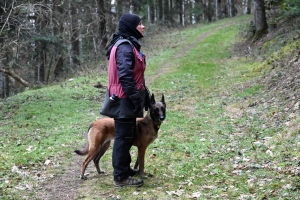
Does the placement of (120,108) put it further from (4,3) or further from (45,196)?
(4,3)

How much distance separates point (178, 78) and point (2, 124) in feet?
27.3

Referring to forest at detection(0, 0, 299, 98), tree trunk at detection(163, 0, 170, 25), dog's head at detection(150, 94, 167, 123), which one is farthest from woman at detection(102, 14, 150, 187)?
tree trunk at detection(163, 0, 170, 25)

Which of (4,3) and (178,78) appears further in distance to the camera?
(178,78)

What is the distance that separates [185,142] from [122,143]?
9.53 feet

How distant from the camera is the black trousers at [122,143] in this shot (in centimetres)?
530

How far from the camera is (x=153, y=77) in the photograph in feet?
55.4

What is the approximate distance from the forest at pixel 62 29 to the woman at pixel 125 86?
24.2ft

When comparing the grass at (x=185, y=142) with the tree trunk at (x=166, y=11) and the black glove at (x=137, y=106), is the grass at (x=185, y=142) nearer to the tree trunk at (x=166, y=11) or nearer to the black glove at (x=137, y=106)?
the black glove at (x=137, y=106)

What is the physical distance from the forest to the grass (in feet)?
8.97

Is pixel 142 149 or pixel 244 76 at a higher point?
pixel 244 76

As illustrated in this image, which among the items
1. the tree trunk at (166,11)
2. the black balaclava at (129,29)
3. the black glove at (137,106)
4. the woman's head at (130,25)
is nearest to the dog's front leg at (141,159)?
the black glove at (137,106)

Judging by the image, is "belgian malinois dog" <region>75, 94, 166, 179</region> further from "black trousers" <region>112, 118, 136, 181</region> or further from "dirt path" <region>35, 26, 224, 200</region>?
"dirt path" <region>35, 26, 224, 200</region>

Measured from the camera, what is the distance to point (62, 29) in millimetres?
24312

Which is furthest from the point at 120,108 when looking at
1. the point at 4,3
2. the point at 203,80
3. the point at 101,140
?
the point at 203,80
